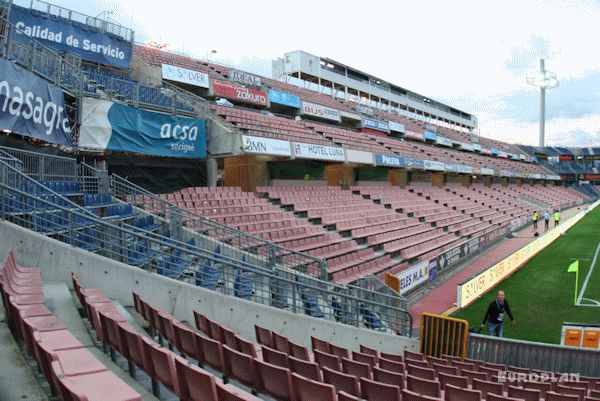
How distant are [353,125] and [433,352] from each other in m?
30.1

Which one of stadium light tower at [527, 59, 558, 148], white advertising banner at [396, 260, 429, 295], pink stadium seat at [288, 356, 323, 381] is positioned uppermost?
stadium light tower at [527, 59, 558, 148]

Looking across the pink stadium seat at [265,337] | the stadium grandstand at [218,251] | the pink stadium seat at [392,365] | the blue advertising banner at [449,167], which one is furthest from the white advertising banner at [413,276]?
the blue advertising banner at [449,167]

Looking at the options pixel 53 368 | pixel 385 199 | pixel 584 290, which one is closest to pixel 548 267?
pixel 584 290

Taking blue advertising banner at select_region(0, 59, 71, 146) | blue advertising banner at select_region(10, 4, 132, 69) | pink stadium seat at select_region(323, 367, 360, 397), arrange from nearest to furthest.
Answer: pink stadium seat at select_region(323, 367, 360, 397)
blue advertising banner at select_region(0, 59, 71, 146)
blue advertising banner at select_region(10, 4, 132, 69)

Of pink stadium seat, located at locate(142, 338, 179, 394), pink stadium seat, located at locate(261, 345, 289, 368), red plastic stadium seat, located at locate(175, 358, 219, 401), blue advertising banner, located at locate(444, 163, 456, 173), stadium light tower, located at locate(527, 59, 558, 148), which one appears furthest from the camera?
stadium light tower, located at locate(527, 59, 558, 148)

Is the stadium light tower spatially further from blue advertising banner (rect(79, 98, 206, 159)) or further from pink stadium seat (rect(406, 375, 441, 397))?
pink stadium seat (rect(406, 375, 441, 397))

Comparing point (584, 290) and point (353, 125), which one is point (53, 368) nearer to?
point (584, 290)

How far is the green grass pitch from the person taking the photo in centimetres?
1231

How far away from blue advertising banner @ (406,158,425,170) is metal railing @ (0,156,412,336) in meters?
21.0

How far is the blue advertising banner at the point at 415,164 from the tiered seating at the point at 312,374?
25062mm

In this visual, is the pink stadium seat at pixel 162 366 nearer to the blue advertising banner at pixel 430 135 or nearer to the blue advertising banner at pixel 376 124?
the blue advertising banner at pixel 376 124

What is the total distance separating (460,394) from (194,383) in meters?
3.24

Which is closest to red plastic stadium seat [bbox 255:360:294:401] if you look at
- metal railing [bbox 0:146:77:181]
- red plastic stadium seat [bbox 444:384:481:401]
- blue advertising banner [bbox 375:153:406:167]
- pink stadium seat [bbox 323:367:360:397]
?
pink stadium seat [bbox 323:367:360:397]

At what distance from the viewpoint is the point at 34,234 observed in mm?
6906
